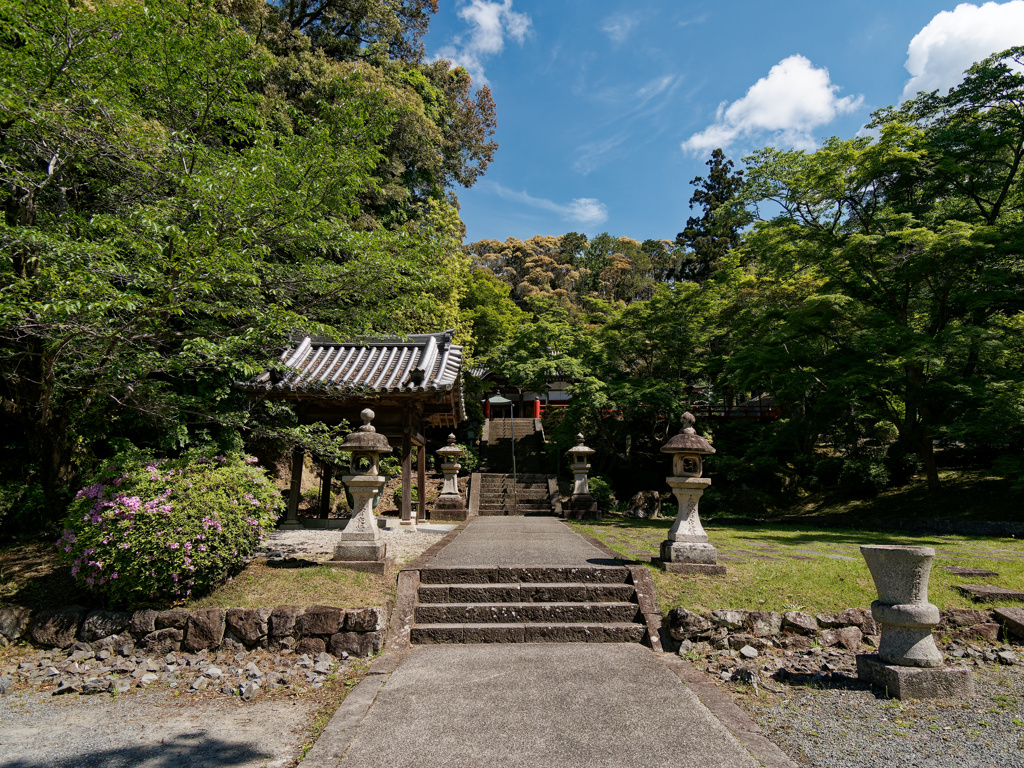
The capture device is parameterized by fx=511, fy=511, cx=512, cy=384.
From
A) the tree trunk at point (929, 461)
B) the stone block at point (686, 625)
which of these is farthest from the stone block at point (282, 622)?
the tree trunk at point (929, 461)

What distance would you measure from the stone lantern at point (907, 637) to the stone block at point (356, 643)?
396 cm

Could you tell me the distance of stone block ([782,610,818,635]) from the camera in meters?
4.69

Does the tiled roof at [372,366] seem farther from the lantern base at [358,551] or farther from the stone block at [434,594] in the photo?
the stone block at [434,594]

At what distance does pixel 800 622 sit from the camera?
471cm

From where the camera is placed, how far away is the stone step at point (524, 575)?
5664 mm

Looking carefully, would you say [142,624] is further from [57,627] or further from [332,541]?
[332,541]

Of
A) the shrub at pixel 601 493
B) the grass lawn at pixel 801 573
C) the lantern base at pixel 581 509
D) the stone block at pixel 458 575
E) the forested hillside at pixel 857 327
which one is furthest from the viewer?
the shrub at pixel 601 493

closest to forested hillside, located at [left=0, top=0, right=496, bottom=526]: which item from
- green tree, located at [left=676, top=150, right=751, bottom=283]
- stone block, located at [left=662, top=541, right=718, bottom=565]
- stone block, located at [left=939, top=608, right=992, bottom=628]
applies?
stone block, located at [left=662, top=541, right=718, bottom=565]

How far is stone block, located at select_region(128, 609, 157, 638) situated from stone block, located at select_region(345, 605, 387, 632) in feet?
5.88

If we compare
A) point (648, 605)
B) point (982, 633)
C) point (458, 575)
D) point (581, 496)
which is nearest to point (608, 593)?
point (648, 605)

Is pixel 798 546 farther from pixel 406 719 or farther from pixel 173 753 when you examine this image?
pixel 173 753

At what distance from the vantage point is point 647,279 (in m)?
46.2

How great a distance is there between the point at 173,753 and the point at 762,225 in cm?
1618

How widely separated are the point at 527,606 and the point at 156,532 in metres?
3.62
